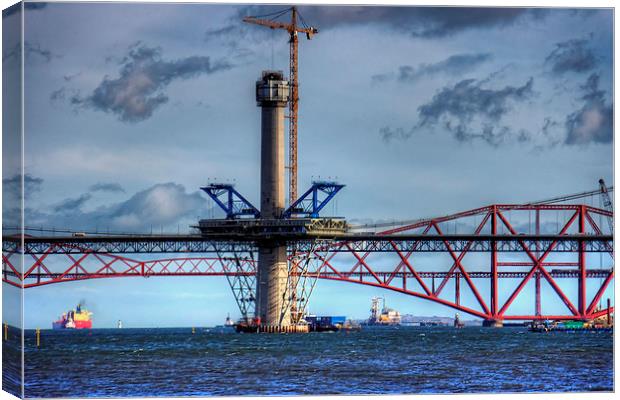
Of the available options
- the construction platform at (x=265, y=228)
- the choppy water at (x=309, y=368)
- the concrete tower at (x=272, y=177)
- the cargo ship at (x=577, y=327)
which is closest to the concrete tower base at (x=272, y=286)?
the concrete tower at (x=272, y=177)

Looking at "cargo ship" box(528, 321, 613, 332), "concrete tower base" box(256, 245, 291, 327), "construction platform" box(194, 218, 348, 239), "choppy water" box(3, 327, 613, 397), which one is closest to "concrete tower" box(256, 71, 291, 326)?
"concrete tower base" box(256, 245, 291, 327)

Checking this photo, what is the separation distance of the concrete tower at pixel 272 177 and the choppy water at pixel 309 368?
807cm

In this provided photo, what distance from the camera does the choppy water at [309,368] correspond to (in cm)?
5628

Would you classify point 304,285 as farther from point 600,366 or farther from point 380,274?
point 600,366

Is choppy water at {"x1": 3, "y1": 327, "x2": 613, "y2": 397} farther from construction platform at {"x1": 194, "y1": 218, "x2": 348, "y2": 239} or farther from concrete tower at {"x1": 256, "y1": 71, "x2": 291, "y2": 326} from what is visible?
concrete tower at {"x1": 256, "y1": 71, "x2": 291, "y2": 326}

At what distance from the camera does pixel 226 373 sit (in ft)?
210

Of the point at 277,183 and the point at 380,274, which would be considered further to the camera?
the point at 380,274

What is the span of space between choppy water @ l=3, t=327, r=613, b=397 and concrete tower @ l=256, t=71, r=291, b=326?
8070 millimetres

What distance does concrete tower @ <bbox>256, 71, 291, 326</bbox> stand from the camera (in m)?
97.4

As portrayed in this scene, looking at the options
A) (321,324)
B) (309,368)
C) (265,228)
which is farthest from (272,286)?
(309,368)

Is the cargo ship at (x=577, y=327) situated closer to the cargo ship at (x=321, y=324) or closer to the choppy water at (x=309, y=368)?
the cargo ship at (x=321, y=324)

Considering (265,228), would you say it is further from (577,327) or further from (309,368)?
(577,327)

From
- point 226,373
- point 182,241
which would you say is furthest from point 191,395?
point 182,241

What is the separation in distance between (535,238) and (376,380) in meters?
60.3
